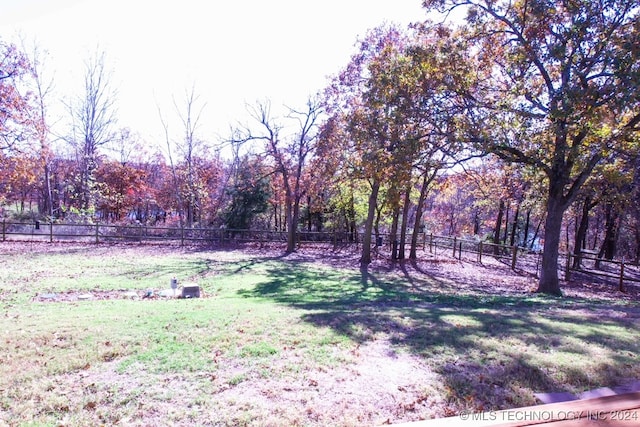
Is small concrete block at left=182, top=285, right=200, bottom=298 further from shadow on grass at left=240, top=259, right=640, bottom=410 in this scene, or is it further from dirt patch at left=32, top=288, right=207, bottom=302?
shadow on grass at left=240, top=259, right=640, bottom=410

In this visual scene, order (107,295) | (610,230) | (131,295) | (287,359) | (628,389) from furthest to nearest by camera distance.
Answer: (610,230), (131,295), (107,295), (287,359), (628,389)

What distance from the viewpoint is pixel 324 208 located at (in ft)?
91.2

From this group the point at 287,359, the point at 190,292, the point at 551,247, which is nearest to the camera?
the point at 287,359

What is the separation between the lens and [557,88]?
991 centimetres

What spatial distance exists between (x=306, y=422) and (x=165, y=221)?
3754 cm

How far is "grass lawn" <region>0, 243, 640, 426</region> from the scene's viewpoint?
3.14 m

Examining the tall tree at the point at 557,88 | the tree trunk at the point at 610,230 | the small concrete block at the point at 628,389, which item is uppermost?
the tall tree at the point at 557,88

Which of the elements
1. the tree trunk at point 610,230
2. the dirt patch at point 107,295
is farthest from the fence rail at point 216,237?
the dirt patch at point 107,295

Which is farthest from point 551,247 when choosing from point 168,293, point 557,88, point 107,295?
point 107,295

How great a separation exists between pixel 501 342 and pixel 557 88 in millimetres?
8136

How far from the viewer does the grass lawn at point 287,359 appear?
3141 millimetres

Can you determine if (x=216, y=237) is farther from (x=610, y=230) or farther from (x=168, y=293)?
(x=610, y=230)

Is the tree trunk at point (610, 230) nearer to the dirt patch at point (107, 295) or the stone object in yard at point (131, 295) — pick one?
the dirt patch at point (107, 295)

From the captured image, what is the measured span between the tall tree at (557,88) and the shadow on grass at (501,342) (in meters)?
3.97
